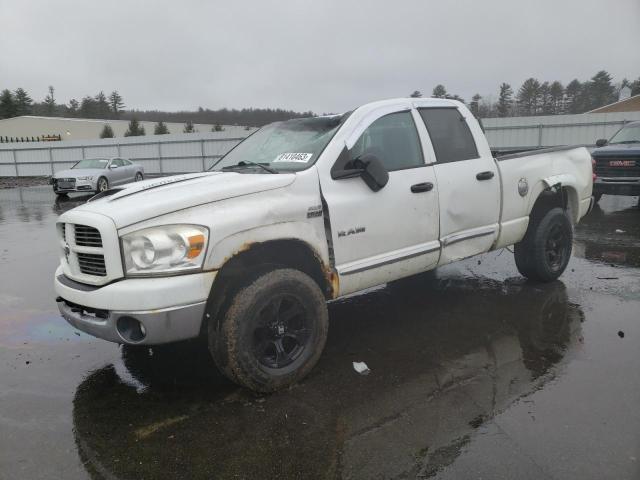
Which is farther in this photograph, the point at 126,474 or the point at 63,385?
the point at 63,385

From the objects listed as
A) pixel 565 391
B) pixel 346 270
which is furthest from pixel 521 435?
pixel 346 270

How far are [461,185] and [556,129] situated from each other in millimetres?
18668

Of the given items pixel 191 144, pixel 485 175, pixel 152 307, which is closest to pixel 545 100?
pixel 191 144

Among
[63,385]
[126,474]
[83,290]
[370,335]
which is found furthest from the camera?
[370,335]

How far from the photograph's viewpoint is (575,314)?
186 inches

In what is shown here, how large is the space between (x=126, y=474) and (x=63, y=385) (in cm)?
134

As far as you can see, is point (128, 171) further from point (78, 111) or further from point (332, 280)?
point (78, 111)

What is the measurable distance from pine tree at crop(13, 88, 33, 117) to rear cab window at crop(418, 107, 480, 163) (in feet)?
277

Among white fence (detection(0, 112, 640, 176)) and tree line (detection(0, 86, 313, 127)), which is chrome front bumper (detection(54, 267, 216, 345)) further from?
tree line (detection(0, 86, 313, 127))

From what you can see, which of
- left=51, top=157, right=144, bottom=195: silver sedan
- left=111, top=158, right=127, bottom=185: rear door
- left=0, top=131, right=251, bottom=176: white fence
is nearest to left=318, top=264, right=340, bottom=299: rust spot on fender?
left=51, top=157, right=144, bottom=195: silver sedan

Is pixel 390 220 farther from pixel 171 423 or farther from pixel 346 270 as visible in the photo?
pixel 171 423

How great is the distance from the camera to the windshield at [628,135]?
11.8 meters

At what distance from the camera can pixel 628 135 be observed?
12.0m

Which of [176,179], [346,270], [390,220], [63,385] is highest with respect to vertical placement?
[176,179]
